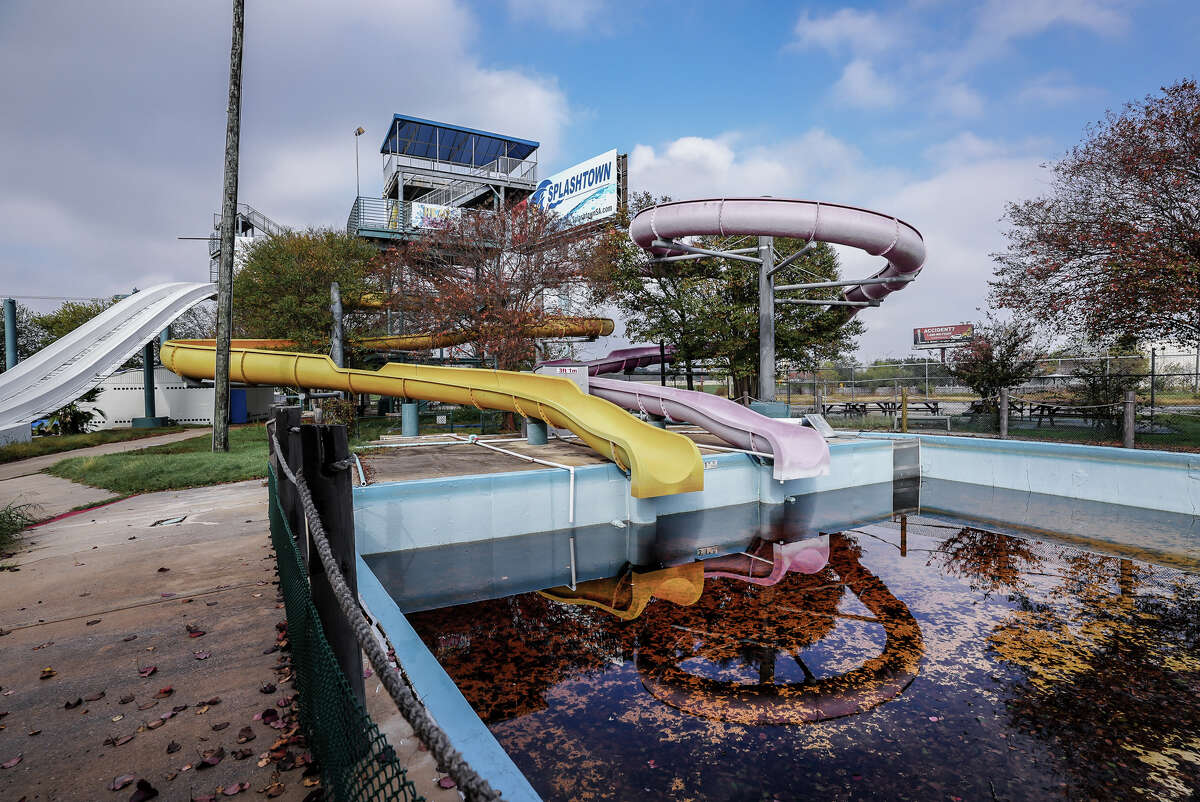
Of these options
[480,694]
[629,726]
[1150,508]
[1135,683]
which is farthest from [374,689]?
[1150,508]

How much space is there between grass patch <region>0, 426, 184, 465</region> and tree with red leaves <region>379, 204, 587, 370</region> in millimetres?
9003

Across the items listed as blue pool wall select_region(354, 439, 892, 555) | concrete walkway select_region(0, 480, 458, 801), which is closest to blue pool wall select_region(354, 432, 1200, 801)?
blue pool wall select_region(354, 439, 892, 555)

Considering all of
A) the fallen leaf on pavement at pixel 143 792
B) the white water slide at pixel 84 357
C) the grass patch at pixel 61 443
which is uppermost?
the white water slide at pixel 84 357

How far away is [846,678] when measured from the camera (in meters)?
4.20

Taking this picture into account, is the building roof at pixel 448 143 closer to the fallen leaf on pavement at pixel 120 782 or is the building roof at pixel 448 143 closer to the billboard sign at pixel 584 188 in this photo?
the billboard sign at pixel 584 188

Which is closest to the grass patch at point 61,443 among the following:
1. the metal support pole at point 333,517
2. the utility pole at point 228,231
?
the utility pole at point 228,231

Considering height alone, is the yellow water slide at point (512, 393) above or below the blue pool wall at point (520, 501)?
above

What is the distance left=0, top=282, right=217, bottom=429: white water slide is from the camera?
1454 cm

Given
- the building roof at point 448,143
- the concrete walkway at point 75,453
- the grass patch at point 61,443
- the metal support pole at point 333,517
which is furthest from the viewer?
the building roof at point 448,143

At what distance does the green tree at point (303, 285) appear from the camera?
777 inches

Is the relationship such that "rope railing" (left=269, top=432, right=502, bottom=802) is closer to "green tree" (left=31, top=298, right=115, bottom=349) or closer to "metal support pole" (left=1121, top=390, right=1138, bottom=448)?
"metal support pole" (left=1121, top=390, right=1138, bottom=448)

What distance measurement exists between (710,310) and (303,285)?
47.7ft

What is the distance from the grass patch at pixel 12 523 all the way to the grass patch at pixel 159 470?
165cm

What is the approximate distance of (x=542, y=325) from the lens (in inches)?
664
